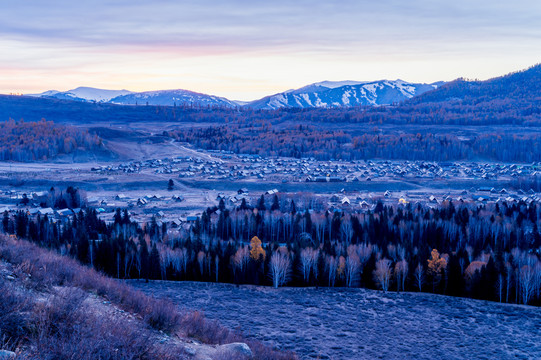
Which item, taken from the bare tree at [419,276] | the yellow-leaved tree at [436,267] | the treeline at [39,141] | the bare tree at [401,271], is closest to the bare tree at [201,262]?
the bare tree at [401,271]

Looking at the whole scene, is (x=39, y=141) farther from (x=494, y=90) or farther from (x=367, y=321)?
(x=494, y=90)

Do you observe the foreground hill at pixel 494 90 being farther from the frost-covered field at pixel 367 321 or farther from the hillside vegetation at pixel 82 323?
the hillside vegetation at pixel 82 323

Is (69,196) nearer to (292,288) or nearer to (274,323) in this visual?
(292,288)

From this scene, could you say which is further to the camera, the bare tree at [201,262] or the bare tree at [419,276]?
the bare tree at [201,262]

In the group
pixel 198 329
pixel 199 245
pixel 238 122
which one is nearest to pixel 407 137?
pixel 238 122

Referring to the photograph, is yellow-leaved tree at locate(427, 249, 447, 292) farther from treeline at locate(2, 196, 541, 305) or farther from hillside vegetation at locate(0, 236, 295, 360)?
hillside vegetation at locate(0, 236, 295, 360)

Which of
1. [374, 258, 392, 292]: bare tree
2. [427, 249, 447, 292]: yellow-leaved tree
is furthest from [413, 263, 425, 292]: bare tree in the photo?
[374, 258, 392, 292]: bare tree
